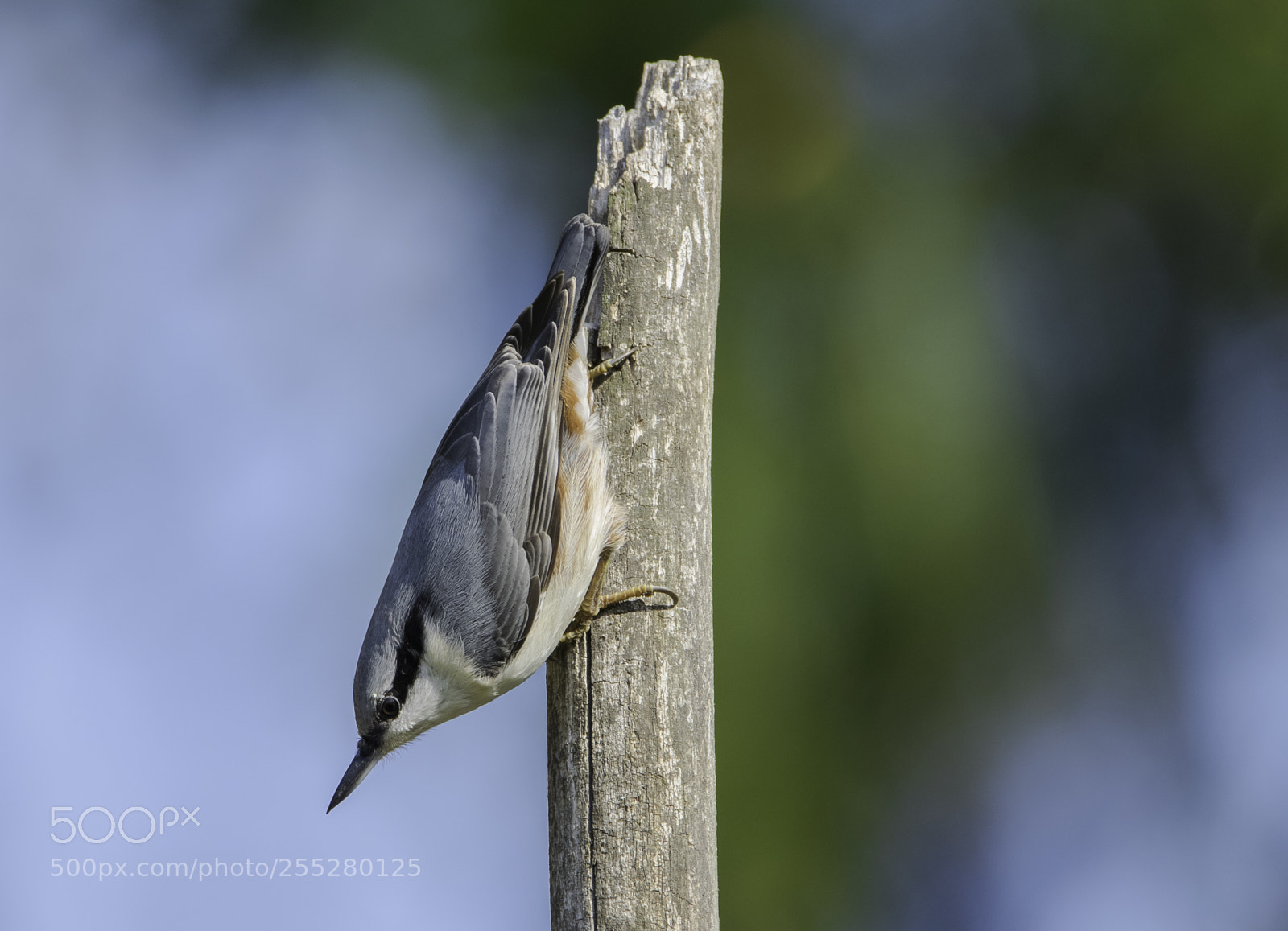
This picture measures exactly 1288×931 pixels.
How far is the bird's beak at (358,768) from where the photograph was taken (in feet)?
7.68

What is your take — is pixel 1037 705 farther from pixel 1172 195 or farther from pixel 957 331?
pixel 1172 195

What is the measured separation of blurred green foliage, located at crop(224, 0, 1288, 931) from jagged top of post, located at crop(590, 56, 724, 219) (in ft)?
7.52

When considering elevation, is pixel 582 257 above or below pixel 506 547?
above

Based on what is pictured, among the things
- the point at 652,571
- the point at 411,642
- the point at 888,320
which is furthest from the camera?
the point at 888,320

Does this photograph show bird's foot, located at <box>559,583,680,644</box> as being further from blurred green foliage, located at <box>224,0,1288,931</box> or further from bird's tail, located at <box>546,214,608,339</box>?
blurred green foliage, located at <box>224,0,1288,931</box>

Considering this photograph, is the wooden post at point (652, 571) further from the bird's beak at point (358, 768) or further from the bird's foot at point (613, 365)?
the bird's beak at point (358, 768)

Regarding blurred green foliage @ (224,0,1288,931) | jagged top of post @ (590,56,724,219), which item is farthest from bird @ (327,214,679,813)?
blurred green foliage @ (224,0,1288,931)

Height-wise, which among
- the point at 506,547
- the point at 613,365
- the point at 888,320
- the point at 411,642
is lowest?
the point at 411,642

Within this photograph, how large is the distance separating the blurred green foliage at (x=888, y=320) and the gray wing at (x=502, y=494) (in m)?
1.96

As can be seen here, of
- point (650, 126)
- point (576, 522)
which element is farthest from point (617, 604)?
point (650, 126)

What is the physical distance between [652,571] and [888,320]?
10.7 feet

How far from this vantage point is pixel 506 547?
7.67ft

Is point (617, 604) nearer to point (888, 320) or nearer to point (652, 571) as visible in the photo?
point (652, 571)

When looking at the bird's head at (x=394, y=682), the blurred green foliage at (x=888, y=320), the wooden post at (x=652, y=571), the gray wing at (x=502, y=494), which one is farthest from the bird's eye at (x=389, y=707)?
the blurred green foliage at (x=888, y=320)
